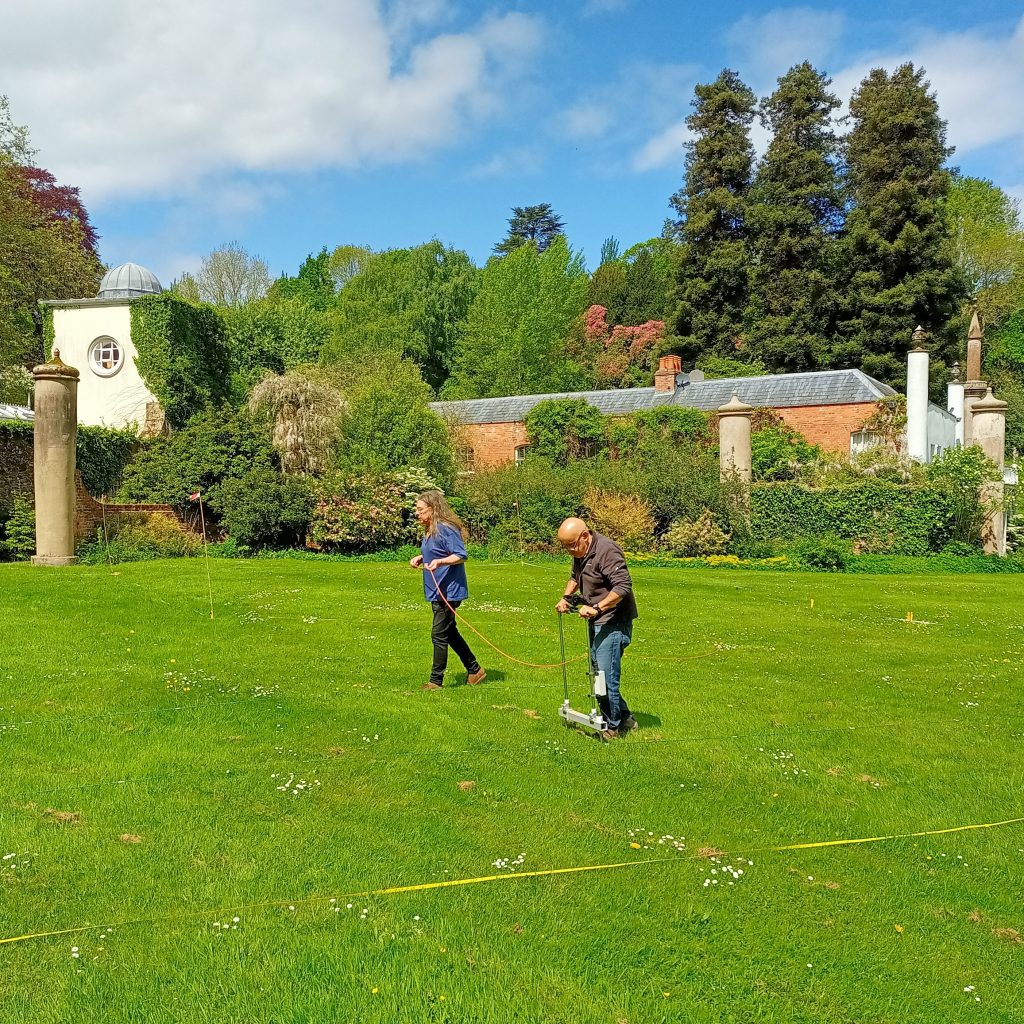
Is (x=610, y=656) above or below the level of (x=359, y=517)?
below

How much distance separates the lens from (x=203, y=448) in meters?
24.1

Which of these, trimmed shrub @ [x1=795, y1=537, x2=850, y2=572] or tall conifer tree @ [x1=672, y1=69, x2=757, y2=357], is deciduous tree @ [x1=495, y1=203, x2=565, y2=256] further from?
trimmed shrub @ [x1=795, y1=537, x2=850, y2=572]

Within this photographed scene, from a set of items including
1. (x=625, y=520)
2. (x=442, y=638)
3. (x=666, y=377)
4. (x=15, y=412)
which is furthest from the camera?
(x=666, y=377)

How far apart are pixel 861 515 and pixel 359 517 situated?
45.0ft

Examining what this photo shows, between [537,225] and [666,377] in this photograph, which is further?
[537,225]

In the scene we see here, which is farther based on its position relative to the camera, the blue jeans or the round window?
the round window

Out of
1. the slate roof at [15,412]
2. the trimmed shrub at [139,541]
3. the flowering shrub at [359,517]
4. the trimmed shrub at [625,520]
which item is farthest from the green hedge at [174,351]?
the trimmed shrub at [625,520]

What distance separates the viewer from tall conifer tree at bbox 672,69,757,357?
141ft

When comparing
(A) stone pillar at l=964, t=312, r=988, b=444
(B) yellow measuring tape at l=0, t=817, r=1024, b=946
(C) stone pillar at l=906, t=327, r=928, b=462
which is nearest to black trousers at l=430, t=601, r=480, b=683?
(B) yellow measuring tape at l=0, t=817, r=1024, b=946

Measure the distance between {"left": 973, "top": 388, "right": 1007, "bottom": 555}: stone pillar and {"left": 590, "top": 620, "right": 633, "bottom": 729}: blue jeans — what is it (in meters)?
20.2

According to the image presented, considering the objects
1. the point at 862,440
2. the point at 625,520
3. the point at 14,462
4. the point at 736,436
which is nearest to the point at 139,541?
the point at 14,462

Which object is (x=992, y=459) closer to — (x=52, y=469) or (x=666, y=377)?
Result: (x=666, y=377)

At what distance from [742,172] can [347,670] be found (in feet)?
136

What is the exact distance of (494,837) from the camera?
195 inches
